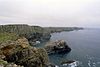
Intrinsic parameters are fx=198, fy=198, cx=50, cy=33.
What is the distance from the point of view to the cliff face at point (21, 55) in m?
68.8

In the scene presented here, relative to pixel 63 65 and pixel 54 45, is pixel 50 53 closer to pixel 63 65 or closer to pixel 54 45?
pixel 54 45

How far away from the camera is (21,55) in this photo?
70688mm

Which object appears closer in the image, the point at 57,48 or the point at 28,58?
the point at 28,58

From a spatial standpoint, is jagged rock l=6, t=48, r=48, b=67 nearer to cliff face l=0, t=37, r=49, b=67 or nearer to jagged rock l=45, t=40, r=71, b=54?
cliff face l=0, t=37, r=49, b=67

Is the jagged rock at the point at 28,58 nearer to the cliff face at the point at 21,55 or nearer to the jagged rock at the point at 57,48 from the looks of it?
the cliff face at the point at 21,55

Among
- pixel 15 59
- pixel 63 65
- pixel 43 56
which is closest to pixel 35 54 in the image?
pixel 43 56

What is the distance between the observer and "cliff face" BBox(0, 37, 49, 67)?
6881 centimetres

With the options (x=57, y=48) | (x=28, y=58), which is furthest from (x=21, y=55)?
(x=57, y=48)

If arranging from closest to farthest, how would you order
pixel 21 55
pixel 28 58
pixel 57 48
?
pixel 21 55 < pixel 28 58 < pixel 57 48

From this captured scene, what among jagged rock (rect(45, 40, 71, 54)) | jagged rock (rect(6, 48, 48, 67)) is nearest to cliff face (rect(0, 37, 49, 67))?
jagged rock (rect(6, 48, 48, 67))

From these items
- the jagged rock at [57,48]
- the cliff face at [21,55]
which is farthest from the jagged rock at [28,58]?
the jagged rock at [57,48]

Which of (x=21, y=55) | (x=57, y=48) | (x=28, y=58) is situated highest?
(x=21, y=55)

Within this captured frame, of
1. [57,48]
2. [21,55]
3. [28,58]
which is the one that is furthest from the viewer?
[57,48]

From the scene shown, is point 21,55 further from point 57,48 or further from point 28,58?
point 57,48
